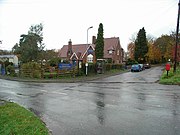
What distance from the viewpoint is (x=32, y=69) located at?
25.0 m

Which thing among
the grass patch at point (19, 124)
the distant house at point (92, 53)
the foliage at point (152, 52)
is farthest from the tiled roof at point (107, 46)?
the grass patch at point (19, 124)

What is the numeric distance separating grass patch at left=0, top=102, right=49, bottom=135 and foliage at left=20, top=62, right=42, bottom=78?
17253mm

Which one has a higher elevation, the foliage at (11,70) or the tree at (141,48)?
the tree at (141,48)

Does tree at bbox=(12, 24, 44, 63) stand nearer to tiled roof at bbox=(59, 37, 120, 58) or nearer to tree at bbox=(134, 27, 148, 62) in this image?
tiled roof at bbox=(59, 37, 120, 58)

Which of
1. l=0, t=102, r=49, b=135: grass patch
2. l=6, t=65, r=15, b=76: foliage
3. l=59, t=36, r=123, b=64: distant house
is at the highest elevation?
l=59, t=36, r=123, b=64: distant house

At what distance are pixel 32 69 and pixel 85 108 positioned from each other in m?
18.2

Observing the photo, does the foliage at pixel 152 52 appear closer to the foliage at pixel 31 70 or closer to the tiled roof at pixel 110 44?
the tiled roof at pixel 110 44

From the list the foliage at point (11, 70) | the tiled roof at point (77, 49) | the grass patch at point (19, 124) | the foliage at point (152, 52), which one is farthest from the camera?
the foliage at point (152, 52)

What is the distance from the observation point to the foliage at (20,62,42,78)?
24.4m

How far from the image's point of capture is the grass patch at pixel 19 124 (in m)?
5.40

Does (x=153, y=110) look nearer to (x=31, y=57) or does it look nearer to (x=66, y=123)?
(x=66, y=123)

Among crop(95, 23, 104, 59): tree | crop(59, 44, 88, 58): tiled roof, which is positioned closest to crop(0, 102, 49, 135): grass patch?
crop(95, 23, 104, 59): tree

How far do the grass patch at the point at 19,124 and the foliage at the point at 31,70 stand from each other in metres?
17.3

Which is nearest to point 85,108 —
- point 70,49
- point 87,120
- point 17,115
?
point 87,120
